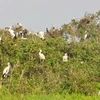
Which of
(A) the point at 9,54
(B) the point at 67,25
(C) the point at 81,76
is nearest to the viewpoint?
(C) the point at 81,76

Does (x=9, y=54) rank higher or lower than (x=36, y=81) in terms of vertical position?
higher

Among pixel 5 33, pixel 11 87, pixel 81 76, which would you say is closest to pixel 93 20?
pixel 5 33

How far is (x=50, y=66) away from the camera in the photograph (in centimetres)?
1284

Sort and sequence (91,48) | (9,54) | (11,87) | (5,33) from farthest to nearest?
1. (91,48)
2. (5,33)
3. (9,54)
4. (11,87)

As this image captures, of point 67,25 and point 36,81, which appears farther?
point 67,25

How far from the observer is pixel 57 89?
1144 cm

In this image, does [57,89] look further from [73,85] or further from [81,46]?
[81,46]

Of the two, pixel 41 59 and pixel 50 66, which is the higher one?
pixel 41 59

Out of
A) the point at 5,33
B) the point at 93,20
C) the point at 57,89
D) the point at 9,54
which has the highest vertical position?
the point at 93,20

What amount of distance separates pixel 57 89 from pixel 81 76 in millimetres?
857

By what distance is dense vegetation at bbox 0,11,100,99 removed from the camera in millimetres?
11376

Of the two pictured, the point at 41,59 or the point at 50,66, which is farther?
the point at 50,66

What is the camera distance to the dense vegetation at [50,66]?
11376 millimetres

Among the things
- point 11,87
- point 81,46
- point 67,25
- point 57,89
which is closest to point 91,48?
point 81,46
